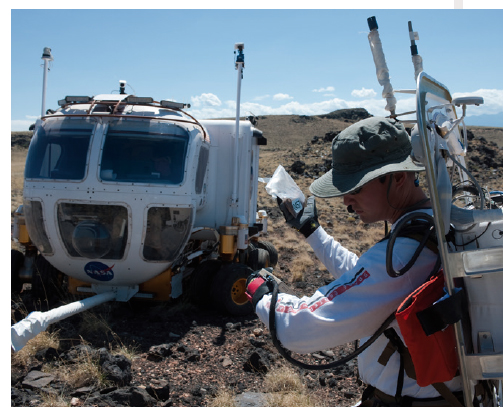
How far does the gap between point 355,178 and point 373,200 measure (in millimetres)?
141

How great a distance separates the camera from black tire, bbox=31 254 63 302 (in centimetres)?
706

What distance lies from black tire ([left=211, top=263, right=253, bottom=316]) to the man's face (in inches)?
183

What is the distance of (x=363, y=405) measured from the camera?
7.08ft

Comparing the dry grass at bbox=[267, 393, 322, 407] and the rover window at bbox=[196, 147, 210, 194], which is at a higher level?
the rover window at bbox=[196, 147, 210, 194]

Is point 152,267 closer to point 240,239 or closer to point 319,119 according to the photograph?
point 240,239

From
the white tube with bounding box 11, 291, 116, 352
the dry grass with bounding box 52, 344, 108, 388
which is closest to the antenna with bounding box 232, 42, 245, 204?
the white tube with bounding box 11, 291, 116, 352

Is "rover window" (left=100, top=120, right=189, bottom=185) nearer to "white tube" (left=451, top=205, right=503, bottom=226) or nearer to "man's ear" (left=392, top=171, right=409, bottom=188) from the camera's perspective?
"man's ear" (left=392, top=171, right=409, bottom=188)

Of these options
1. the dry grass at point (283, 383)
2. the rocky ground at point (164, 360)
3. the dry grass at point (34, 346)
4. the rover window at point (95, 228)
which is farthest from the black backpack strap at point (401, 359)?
the rover window at point (95, 228)

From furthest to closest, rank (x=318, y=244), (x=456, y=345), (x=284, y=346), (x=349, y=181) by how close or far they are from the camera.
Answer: (x=318, y=244) < (x=349, y=181) < (x=284, y=346) < (x=456, y=345)

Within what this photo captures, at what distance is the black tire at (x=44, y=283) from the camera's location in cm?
706

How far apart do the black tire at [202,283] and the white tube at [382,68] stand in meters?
4.81

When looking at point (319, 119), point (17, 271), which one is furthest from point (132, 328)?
point (319, 119)

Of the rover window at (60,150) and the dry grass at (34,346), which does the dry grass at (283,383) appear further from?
the rover window at (60,150)

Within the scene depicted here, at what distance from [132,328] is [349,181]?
Result: 15.7 feet
